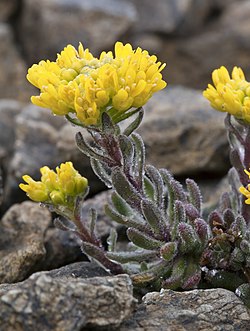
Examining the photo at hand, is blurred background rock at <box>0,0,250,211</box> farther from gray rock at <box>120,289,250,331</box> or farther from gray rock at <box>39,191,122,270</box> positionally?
gray rock at <box>120,289,250,331</box>

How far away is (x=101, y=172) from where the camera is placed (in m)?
3.66

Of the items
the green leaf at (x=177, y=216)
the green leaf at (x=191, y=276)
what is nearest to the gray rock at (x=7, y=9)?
the green leaf at (x=177, y=216)

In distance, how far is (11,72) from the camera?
851 centimetres

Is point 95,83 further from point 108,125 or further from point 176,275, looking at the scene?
point 176,275

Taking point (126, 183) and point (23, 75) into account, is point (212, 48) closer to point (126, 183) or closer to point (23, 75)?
point (23, 75)

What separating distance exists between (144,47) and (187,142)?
3.82 meters

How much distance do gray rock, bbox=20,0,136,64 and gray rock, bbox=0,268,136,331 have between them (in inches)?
242

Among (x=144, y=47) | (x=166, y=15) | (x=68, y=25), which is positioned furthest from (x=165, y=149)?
(x=166, y=15)

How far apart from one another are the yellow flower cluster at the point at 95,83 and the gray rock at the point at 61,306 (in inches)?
32.5

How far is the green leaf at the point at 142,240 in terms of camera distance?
3588mm

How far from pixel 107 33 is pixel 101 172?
5.28m

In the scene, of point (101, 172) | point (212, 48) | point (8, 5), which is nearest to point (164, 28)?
point (212, 48)

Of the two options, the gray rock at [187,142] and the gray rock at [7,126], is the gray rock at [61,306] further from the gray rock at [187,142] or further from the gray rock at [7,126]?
the gray rock at [7,126]

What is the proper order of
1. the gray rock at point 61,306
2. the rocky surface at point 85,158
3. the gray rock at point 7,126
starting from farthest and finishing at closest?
the gray rock at point 7,126 → the rocky surface at point 85,158 → the gray rock at point 61,306
